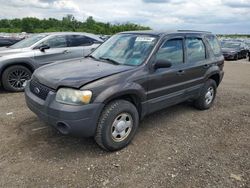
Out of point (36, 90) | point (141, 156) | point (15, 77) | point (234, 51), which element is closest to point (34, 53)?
point (15, 77)

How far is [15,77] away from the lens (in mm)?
6812

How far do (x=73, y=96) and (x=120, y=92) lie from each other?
0.66 m

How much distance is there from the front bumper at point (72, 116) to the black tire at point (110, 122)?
11cm

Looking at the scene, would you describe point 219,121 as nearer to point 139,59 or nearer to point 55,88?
point 139,59

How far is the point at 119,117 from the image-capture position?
3631 millimetres

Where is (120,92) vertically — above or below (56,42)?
below

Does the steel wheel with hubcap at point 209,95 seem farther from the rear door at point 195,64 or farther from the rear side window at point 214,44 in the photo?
the rear side window at point 214,44

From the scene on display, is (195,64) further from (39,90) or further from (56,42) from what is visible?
(56,42)

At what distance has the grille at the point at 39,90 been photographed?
348 cm

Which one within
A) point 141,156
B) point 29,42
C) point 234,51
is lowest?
point 141,156

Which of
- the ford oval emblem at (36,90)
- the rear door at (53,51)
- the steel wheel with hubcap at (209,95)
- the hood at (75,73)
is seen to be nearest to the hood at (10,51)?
the rear door at (53,51)

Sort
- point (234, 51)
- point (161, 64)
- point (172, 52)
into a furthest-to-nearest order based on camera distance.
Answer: point (234, 51)
point (172, 52)
point (161, 64)

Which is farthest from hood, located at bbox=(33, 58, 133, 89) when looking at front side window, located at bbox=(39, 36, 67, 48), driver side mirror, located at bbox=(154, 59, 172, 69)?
front side window, located at bbox=(39, 36, 67, 48)

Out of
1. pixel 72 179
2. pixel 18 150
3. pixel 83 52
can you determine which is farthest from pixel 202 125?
pixel 83 52
